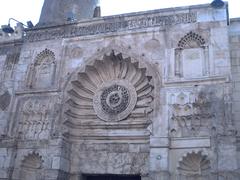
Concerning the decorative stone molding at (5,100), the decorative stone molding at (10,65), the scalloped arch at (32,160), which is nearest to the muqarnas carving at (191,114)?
the scalloped arch at (32,160)

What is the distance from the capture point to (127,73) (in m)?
10.1

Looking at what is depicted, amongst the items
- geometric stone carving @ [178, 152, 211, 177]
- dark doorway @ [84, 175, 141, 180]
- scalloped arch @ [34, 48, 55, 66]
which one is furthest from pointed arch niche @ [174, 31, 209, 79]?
scalloped arch @ [34, 48, 55, 66]

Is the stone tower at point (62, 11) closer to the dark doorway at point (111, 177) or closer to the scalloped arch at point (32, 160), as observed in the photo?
the scalloped arch at point (32, 160)

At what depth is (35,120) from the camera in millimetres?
9766

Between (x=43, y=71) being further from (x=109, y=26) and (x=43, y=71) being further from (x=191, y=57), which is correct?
(x=191, y=57)

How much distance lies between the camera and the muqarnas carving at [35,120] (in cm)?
956

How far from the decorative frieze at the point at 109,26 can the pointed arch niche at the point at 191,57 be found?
0.57 meters

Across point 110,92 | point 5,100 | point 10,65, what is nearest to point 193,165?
point 110,92

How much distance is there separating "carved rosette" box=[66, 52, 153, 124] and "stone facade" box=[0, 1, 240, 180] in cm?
3

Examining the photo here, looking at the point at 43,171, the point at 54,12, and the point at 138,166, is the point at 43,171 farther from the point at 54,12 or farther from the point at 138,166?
the point at 54,12

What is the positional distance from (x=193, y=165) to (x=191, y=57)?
107 inches

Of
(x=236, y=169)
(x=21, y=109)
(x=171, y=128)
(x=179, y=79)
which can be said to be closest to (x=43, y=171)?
(x=21, y=109)

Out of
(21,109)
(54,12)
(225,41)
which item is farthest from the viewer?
(54,12)

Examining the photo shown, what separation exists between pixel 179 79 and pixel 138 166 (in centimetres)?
245
